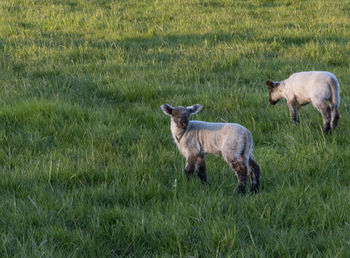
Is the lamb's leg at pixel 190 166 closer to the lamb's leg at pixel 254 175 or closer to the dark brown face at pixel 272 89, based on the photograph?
the lamb's leg at pixel 254 175

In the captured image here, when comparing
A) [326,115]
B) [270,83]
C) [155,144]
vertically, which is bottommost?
[155,144]

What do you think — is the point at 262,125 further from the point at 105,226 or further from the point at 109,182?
the point at 105,226

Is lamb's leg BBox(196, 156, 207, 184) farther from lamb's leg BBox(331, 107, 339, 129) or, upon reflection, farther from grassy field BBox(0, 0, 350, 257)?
lamb's leg BBox(331, 107, 339, 129)

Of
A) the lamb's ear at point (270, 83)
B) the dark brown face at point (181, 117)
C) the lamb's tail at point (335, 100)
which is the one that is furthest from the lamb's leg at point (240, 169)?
the lamb's ear at point (270, 83)

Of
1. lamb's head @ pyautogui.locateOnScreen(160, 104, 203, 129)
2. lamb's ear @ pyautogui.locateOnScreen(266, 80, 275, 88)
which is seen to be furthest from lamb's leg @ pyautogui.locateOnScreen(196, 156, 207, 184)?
lamb's ear @ pyautogui.locateOnScreen(266, 80, 275, 88)

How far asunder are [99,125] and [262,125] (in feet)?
7.97

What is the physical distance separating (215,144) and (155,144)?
153cm

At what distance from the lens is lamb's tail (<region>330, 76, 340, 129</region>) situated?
257 inches

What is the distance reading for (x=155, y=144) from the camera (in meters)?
6.22

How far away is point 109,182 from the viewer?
5.14m

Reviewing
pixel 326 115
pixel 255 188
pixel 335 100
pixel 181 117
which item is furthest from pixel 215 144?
pixel 335 100

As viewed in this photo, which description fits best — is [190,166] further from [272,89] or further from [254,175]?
[272,89]

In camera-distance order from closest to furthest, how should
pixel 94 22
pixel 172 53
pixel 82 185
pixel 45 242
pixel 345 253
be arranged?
pixel 345 253, pixel 45 242, pixel 82 185, pixel 172 53, pixel 94 22

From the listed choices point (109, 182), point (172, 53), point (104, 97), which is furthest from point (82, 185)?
point (172, 53)
